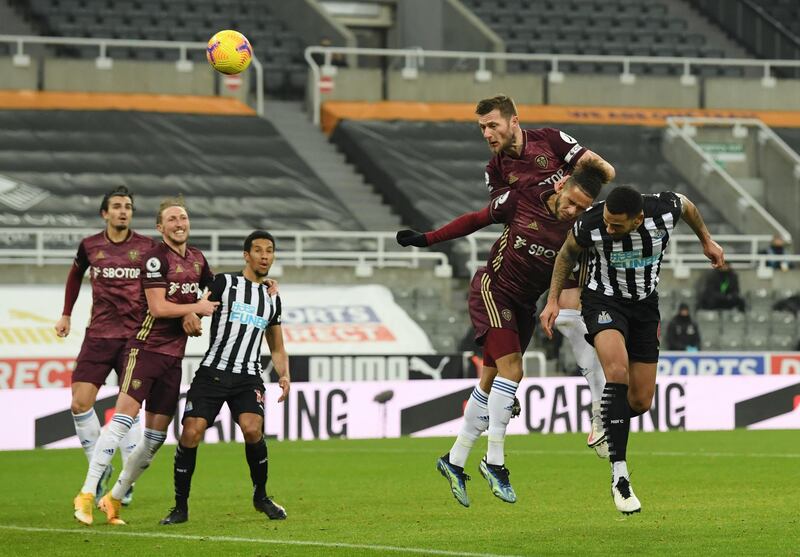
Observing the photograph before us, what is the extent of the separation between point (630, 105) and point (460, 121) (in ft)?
12.1

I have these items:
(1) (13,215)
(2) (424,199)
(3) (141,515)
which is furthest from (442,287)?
(3) (141,515)

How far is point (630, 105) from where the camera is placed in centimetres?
3116

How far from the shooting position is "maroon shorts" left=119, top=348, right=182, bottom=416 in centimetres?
1091

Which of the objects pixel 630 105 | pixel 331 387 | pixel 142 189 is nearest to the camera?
→ pixel 331 387

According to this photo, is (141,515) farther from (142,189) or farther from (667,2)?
(667,2)

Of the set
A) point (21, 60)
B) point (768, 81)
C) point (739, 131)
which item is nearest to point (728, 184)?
point (739, 131)

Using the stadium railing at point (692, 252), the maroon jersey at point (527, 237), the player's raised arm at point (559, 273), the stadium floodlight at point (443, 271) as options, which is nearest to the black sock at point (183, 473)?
the maroon jersey at point (527, 237)

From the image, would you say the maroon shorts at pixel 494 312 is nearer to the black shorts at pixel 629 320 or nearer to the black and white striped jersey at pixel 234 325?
the black shorts at pixel 629 320

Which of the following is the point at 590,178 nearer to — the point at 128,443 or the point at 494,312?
the point at 494,312

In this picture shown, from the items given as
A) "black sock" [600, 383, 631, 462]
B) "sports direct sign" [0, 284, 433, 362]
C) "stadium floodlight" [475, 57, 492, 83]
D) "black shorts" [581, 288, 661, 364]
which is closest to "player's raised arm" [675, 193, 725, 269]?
"black shorts" [581, 288, 661, 364]

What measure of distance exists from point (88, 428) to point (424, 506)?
278 cm

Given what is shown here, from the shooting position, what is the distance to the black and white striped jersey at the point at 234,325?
1061 centimetres

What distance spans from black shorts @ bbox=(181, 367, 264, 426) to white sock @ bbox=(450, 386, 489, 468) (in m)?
1.42

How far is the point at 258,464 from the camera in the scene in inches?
424
